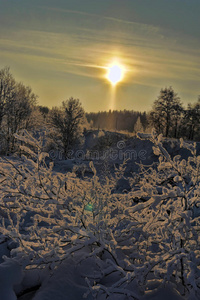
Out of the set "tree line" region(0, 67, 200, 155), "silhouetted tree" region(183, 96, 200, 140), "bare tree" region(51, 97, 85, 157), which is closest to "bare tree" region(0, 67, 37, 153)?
"tree line" region(0, 67, 200, 155)

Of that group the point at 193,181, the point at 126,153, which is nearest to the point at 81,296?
the point at 193,181

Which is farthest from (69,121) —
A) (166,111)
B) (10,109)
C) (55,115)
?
(166,111)

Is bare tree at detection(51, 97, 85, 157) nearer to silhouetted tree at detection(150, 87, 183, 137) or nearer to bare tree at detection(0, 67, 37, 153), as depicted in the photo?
bare tree at detection(0, 67, 37, 153)

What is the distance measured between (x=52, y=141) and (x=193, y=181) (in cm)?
2879

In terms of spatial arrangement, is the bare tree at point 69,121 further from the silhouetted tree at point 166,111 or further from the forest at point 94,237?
the forest at point 94,237

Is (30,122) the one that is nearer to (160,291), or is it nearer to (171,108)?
(171,108)

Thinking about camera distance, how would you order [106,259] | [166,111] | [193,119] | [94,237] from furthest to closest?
[193,119], [166,111], [106,259], [94,237]

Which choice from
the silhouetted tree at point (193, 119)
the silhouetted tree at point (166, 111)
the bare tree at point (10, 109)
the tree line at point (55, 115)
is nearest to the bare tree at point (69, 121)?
the tree line at point (55, 115)

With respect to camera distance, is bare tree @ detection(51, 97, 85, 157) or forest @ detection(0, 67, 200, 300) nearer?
forest @ detection(0, 67, 200, 300)

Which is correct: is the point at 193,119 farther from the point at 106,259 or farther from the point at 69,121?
the point at 106,259

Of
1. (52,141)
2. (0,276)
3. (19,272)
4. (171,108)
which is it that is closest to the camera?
(0,276)

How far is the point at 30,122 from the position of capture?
28109mm

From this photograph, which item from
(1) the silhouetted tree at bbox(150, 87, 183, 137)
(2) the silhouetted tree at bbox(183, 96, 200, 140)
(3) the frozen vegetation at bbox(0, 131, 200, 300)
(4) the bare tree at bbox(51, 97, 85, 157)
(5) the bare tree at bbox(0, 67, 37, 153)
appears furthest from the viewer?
(2) the silhouetted tree at bbox(183, 96, 200, 140)

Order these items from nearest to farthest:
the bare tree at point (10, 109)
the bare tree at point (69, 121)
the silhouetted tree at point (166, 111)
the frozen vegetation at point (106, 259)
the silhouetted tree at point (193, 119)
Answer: the frozen vegetation at point (106, 259)
the bare tree at point (10, 109)
the bare tree at point (69, 121)
the silhouetted tree at point (166, 111)
the silhouetted tree at point (193, 119)
